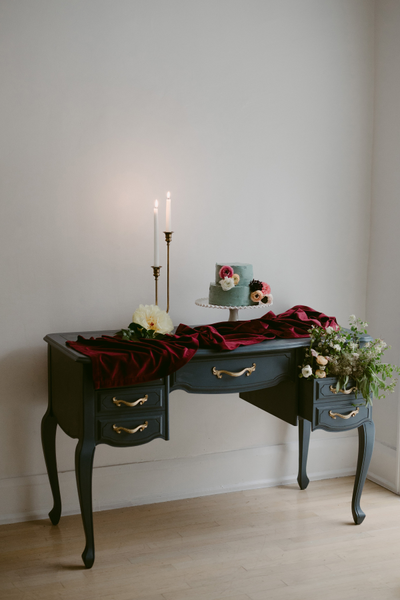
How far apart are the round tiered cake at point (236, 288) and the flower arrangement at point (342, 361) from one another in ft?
0.87

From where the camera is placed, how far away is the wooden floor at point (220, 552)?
1.86 meters

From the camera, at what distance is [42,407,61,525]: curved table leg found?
2246 millimetres

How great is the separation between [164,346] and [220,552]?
0.81 meters

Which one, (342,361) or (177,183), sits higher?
(177,183)

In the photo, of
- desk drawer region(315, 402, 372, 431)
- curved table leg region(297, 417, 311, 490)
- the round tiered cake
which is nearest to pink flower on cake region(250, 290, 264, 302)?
the round tiered cake

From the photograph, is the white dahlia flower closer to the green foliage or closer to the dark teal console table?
the green foliage

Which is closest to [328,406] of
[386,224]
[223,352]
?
[223,352]

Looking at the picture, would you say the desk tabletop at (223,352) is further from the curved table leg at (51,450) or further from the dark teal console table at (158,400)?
the curved table leg at (51,450)

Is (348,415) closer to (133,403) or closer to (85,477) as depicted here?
(133,403)

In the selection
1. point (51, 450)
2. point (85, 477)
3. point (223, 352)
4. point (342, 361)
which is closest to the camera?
point (85, 477)

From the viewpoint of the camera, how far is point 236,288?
2260 millimetres

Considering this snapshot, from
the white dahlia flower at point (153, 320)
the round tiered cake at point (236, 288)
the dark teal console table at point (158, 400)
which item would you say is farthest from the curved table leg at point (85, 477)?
the round tiered cake at point (236, 288)

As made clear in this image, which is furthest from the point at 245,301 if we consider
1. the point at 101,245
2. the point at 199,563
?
the point at 199,563

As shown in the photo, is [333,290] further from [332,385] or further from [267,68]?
[267,68]
